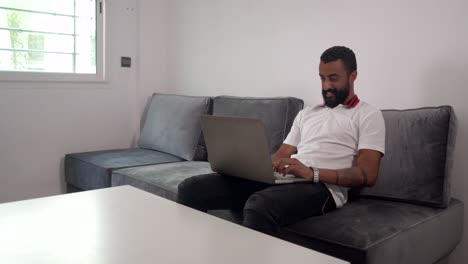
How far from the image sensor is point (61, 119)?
3.19 meters

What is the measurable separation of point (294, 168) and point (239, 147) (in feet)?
0.84

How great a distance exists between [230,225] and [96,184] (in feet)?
5.62

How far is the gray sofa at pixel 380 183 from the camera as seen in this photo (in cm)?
152

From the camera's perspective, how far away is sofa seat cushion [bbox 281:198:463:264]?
1452mm

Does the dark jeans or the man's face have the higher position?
the man's face

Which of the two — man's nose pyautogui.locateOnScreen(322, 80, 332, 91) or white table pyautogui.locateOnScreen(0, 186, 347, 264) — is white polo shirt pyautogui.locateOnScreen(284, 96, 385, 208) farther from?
white table pyautogui.locateOnScreen(0, 186, 347, 264)

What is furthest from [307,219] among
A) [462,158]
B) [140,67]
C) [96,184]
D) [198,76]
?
[140,67]

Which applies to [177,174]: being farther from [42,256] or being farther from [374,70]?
[42,256]

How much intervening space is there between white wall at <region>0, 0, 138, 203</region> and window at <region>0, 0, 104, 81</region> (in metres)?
0.08

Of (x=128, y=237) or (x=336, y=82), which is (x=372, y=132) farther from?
(x=128, y=237)

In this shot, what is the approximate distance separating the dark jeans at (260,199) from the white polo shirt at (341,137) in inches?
4.9

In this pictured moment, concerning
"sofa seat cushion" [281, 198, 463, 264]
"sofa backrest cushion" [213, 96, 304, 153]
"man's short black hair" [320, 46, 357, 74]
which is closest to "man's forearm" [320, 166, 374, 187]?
"sofa seat cushion" [281, 198, 463, 264]

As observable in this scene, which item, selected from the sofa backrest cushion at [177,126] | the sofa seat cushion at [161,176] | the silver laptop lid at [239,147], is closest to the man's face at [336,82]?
the silver laptop lid at [239,147]

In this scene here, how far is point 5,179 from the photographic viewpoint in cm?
297
